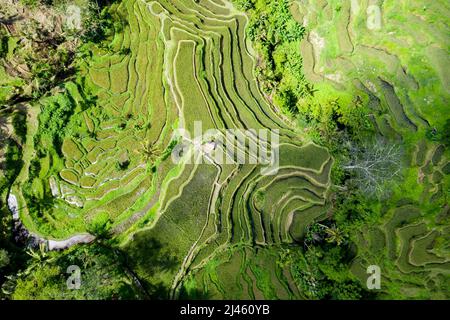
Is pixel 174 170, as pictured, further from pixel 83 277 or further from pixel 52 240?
pixel 52 240

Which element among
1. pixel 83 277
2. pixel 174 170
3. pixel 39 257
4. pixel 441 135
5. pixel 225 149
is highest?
pixel 441 135

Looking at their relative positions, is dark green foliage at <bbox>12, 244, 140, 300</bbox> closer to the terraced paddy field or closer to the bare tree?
the terraced paddy field

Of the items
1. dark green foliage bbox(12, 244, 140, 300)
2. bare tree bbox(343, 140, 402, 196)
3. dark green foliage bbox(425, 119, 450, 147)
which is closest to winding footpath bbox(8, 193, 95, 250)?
dark green foliage bbox(12, 244, 140, 300)

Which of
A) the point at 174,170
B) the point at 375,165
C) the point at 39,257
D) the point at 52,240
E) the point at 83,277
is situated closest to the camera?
the point at 83,277

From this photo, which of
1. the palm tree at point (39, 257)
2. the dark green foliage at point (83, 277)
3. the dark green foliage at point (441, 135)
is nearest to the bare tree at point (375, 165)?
the dark green foliage at point (441, 135)

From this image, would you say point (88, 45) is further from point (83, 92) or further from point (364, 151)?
point (364, 151)

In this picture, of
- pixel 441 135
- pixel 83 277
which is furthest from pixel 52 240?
pixel 441 135

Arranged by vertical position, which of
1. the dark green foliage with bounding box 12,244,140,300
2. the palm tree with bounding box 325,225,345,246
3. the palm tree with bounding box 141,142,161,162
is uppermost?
the palm tree with bounding box 141,142,161,162
